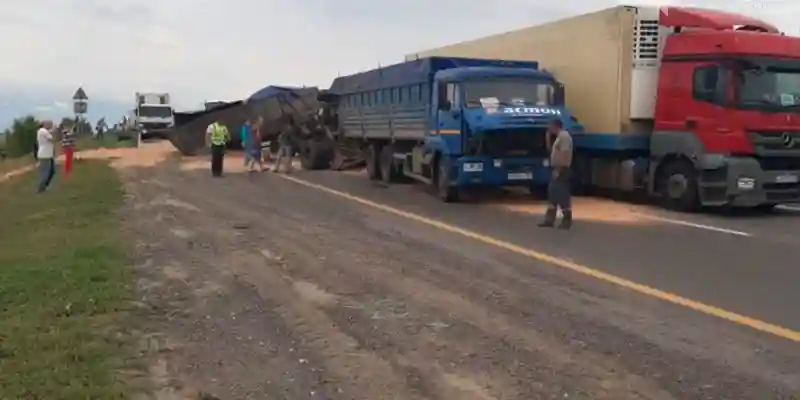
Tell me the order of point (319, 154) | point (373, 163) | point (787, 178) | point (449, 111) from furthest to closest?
point (319, 154) → point (373, 163) → point (449, 111) → point (787, 178)

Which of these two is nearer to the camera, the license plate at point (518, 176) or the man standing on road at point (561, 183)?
the man standing on road at point (561, 183)

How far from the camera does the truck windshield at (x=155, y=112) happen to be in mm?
52188

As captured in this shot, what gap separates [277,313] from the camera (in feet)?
25.1

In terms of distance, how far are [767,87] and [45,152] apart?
45.8ft

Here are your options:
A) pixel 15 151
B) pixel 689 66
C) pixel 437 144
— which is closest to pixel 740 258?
pixel 689 66

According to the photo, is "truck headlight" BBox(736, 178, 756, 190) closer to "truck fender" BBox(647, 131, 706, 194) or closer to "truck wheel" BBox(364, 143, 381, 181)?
"truck fender" BBox(647, 131, 706, 194)

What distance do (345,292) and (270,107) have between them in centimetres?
2541

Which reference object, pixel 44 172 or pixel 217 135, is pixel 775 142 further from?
pixel 217 135

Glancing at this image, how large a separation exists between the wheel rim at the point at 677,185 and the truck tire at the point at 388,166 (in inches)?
290

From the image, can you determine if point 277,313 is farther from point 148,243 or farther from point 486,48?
point 486,48

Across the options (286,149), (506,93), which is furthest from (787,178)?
(286,149)

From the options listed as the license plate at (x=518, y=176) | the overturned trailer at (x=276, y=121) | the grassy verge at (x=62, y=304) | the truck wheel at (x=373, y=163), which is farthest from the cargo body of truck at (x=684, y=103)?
the overturned trailer at (x=276, y=121)

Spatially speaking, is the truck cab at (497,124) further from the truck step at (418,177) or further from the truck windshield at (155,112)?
the truck windshield at (155,112)

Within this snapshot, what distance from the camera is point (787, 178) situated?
15953mm
